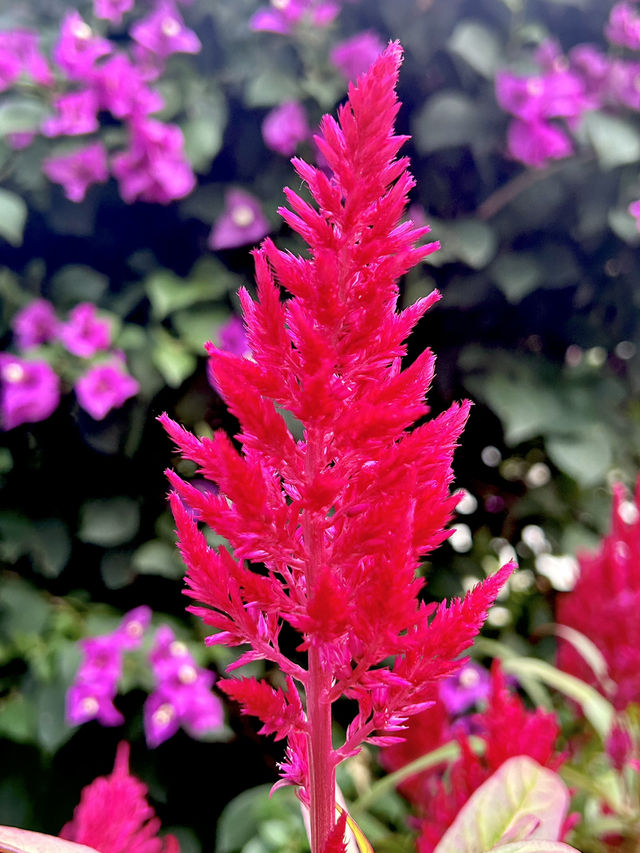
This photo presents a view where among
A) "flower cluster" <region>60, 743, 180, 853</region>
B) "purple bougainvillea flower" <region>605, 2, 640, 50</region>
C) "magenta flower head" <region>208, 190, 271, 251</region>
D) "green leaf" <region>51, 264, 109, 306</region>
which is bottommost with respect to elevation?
"green leaf" <region>51, 264, 109, 306</region>

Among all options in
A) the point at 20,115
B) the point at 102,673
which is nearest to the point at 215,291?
the point at 20,115

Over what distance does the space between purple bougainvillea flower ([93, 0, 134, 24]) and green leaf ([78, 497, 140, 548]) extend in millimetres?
811

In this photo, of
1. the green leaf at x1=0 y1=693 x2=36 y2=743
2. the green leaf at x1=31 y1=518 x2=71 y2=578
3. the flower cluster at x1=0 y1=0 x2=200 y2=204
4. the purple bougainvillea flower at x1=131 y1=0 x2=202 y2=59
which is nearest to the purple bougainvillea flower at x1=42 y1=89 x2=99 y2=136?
the flower cluster at x1=0 y1=0 x2=200 y2=204

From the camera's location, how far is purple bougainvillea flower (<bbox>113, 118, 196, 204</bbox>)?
125cm

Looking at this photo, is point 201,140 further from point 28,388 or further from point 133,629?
point 133,629

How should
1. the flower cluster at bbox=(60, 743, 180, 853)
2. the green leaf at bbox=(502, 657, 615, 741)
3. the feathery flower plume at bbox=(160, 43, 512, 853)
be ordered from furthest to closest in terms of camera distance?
the green leaf at bbox=(502, 657, 615, 741), the flower cluster at bbox=(60, 743, 180, 853), the feathery flower plume at bbox=(160, 43, 512, 853)

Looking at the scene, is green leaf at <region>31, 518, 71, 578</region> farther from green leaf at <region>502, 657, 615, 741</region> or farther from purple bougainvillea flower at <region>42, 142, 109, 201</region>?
green leaf at <region>502, 657, 615, 741</region>

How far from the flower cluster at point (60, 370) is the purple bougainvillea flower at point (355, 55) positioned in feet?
1.92

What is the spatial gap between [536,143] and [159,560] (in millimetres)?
925

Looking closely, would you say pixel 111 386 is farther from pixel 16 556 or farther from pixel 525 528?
pixel 525 528

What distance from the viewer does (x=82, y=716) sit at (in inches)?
45.9

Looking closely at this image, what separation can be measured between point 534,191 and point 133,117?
686 millimetres

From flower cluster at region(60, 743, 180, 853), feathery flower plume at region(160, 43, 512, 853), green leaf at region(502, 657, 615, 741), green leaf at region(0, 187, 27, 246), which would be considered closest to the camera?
feathery flower plume at region(160, 43, 512, 853)

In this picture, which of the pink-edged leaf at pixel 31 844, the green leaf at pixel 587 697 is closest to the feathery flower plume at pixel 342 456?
the pink-edged leaf at pixel 31 844
